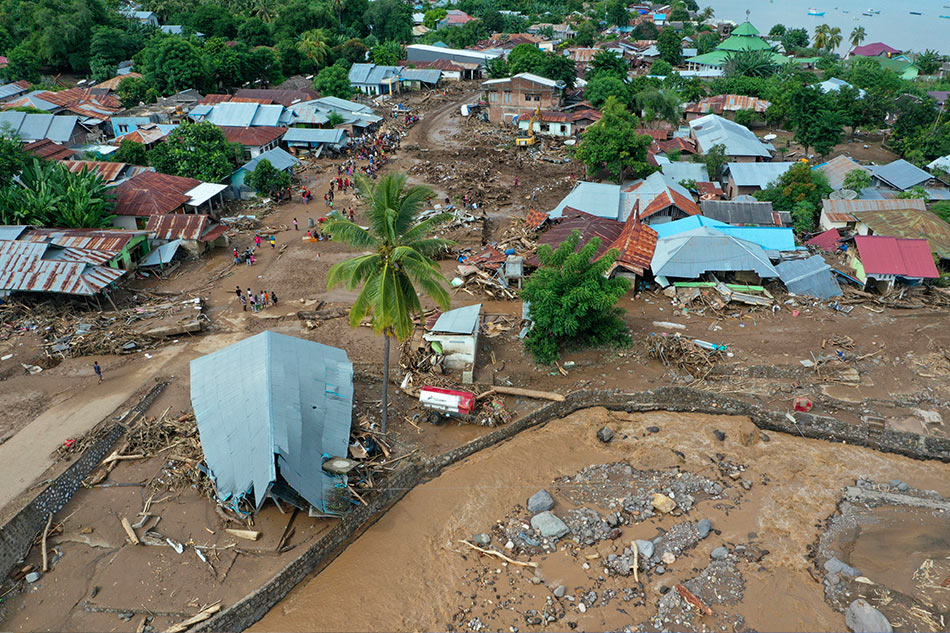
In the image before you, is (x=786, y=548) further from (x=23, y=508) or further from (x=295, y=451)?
(x=23, y=508)

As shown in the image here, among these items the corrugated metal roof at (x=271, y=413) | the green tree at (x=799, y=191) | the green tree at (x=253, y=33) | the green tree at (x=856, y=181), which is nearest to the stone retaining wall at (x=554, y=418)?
the corrugated metal roof at (x=271, y=413)

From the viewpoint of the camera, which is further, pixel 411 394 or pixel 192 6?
pixel 192 6

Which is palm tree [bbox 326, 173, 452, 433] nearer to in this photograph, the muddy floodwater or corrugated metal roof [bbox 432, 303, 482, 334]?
corrugated metal roof [bbox 432, 303, 482, 334]

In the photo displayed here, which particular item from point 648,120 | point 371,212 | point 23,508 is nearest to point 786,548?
point 371,212

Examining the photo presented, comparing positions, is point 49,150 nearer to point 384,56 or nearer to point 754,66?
point 384,56

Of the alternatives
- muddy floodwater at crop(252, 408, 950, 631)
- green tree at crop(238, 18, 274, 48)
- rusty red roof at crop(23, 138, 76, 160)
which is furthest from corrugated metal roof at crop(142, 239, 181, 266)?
green tree at crop(238, 18, 274, 48)

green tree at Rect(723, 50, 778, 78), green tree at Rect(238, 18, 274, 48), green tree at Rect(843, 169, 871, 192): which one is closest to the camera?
green tree at Rect(843, 169, 871, 192)

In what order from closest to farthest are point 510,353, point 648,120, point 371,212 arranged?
point 371,212 < point 510,353 < point 648,120

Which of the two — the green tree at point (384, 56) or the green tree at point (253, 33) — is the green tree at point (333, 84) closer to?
the green tree at point (384, 56)
